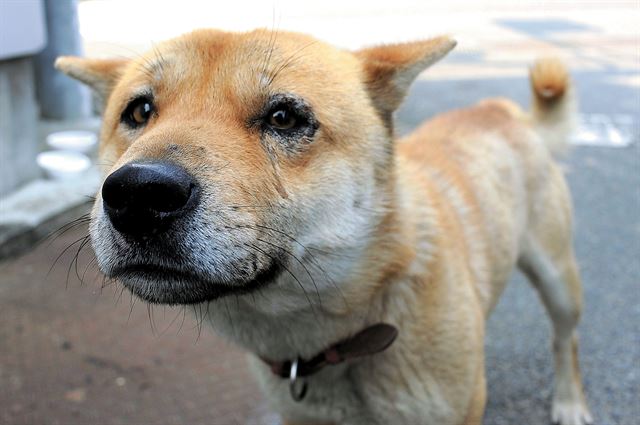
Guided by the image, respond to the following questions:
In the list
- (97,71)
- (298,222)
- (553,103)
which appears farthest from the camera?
(553,103)

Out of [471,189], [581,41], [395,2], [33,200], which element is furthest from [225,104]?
[395,2]

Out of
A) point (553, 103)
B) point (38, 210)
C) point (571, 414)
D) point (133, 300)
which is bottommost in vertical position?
point (38, 210)

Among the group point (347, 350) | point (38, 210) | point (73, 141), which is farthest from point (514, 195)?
point (73, 141)

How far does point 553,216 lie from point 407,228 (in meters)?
1.30

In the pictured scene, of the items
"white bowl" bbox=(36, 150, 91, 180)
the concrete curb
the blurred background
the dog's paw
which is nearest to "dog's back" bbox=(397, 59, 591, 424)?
the dog's paw

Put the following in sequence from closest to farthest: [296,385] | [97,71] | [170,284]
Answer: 1. [170,284]
2. [296,385]
3. [97,71]

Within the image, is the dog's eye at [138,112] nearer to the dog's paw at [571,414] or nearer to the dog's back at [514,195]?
the dog's back at [514,195]

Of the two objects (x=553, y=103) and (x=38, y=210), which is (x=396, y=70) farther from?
(x=38, y=210)

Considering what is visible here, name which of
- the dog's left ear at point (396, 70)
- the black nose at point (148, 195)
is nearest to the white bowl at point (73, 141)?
the dog's left ear at point (396, 70)

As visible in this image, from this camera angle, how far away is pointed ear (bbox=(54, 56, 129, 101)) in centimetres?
272

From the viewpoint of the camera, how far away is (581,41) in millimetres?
12422

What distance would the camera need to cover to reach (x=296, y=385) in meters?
2.44

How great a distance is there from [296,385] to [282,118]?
95cm

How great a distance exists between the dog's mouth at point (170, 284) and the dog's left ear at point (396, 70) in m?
0.89
